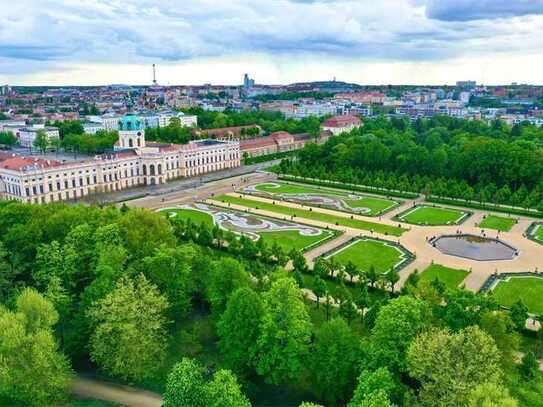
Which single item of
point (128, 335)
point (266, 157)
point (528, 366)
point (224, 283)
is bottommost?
point (266, 157)

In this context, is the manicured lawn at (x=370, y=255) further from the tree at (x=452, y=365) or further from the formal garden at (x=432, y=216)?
the tree at (x=452, y=365)

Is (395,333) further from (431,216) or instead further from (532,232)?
(431,216)

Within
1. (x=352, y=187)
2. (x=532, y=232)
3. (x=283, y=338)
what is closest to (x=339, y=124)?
(x=352, y=187)

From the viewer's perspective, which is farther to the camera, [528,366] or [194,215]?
[194,215]

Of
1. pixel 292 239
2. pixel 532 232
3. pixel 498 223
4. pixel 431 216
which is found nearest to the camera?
pixel 292 239

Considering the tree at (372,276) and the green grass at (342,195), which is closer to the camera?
the tree at (372,276)

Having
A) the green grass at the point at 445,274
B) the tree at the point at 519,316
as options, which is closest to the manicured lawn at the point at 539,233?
the green grass at the point at 445,274

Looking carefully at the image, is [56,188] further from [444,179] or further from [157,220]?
[444,179]

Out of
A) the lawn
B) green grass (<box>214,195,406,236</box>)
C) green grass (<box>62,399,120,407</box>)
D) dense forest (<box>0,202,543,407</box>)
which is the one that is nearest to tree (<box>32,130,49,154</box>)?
green grass (<box>214,195,406,236</box>)
